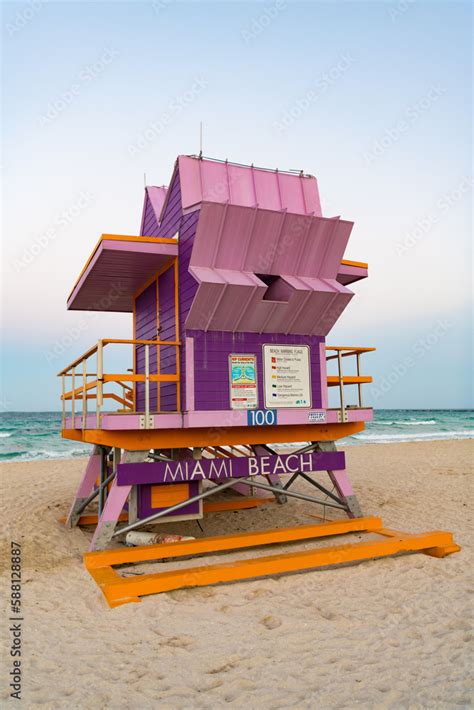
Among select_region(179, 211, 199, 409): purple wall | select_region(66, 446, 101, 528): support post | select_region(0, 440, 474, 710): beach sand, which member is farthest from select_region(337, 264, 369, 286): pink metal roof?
select_region(66, 446, 101, 528): support post

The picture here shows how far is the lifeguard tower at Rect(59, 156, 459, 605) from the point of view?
27.2 feet

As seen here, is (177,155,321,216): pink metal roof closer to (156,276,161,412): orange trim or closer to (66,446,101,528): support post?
(156,276,161,412): orange trim

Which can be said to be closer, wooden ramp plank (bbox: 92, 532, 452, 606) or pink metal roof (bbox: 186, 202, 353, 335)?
wooden ramp plank (bbox: 92, 532, 452, 606)

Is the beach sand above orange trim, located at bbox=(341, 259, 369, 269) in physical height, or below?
below

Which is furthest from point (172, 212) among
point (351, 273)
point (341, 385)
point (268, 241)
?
point (341, 385)

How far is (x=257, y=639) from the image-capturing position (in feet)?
18.5

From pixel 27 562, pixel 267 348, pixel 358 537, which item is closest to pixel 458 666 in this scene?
pixel 358 537

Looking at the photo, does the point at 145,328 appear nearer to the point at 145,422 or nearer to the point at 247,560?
the point at 145,422

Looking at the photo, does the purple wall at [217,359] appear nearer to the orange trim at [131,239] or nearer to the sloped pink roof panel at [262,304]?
the sloped pink roof panel at [262,304]

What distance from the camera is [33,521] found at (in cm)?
1090

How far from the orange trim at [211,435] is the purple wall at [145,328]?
4.72 feet

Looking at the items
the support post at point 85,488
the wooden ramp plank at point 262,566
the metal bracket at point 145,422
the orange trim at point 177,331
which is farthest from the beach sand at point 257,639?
the orange trim at point 177,331

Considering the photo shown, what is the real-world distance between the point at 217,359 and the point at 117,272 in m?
2.67

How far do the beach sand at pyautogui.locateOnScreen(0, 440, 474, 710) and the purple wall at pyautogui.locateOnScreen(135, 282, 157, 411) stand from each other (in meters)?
2.95
